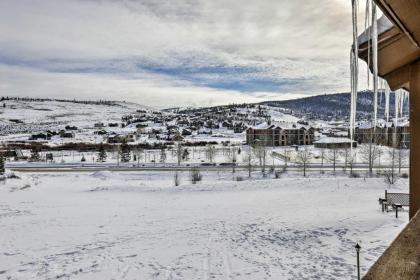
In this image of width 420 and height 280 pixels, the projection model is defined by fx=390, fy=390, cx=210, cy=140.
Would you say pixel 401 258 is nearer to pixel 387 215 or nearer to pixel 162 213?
pixel 387 215

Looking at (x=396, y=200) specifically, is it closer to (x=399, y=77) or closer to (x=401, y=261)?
(x=399, y=77)

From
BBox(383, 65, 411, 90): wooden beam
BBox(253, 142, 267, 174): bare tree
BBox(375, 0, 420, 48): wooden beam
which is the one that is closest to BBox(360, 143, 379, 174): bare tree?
BBox(253, 142, 267, 174): bare tree

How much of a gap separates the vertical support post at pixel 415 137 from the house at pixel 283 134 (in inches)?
3334

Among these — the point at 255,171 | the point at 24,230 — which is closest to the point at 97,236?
the point at 24,230

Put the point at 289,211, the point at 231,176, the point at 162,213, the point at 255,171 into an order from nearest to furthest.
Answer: the point at 289,211 < the point at 162,213 < the point at 231,176 < the point at 255,171

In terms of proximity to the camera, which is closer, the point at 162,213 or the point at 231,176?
the point at 162,213

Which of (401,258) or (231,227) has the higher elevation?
(401,258)

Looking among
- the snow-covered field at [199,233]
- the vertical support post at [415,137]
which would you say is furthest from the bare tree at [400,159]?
the vertical support post at [415,137]

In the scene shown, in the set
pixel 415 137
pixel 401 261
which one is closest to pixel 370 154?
pixel 415 137

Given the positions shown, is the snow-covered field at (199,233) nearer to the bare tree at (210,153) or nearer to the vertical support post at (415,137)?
the vertical support post at (415,137)

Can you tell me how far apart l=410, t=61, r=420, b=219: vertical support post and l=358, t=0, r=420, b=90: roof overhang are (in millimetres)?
275

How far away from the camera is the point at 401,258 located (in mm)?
1510

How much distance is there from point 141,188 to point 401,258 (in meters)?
33.6

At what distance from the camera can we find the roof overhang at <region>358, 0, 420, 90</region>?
266 cm
